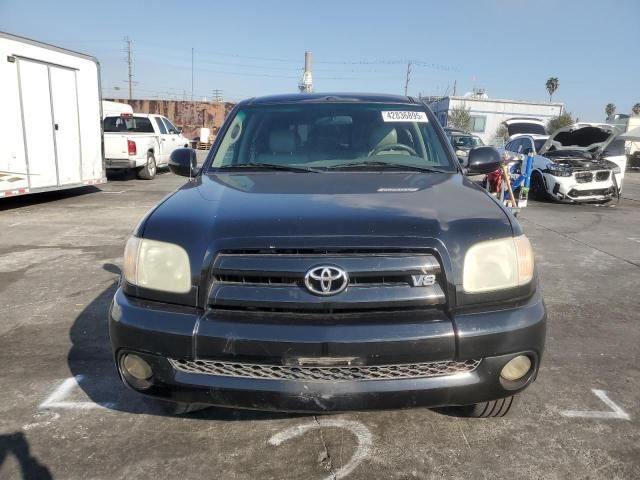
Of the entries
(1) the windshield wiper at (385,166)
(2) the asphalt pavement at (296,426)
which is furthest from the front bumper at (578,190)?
(1) the windshield wiper at (385,166)

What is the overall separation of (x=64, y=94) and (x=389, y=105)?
349 inches

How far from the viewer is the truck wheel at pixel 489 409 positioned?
2555 millimetres

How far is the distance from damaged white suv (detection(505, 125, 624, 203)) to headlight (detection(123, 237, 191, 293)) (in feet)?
37.3

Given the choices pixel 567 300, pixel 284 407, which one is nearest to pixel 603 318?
pixel 567 300

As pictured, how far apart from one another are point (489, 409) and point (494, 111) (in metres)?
49.7

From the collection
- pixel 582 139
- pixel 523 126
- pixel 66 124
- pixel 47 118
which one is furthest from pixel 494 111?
pixel 47 118

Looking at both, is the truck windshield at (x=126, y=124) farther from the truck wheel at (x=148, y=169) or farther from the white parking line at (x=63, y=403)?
the white parking line at (x=63, y=403)

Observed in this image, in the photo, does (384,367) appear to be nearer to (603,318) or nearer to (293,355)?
→ (293,355)

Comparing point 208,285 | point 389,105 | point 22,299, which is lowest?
point 22,299

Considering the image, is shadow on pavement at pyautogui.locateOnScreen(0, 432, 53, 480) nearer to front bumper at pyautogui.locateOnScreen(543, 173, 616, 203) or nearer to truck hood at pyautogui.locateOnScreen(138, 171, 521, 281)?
truck hood at pyautogui.locateOnScreen(138, 171, 521, 281)

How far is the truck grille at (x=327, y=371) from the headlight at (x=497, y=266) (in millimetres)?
335

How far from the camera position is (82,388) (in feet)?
9.91

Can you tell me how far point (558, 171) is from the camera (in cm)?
1165

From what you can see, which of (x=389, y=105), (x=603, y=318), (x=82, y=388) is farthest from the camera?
(x=603, y=318)
